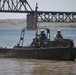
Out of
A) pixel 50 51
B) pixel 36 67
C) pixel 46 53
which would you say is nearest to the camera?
pixel 36 67

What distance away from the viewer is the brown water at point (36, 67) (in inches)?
647

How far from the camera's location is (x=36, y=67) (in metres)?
18.3

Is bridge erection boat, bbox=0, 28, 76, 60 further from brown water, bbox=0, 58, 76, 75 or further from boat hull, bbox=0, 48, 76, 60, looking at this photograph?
brown water, bbox=0, 58, 76, 75

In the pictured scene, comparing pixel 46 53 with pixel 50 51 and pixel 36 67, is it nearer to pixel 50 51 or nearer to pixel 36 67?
pixel 50 51

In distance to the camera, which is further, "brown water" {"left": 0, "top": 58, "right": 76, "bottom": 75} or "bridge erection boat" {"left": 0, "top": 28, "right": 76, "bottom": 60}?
"bridge erection boat" {"left": 0, "top": 28, "right": 76, "bottom": 60}

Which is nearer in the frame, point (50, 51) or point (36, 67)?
point (36, 67)

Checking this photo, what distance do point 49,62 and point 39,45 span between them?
1827mm

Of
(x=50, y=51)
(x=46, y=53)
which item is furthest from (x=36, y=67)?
(x=46, y=53)

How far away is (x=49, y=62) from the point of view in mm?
20500

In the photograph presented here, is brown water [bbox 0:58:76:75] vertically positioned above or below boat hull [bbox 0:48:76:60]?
below

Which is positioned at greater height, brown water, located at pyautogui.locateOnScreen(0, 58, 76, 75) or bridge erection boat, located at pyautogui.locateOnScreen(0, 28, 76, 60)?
bridge erection boat, located at pyautogui.locateOnScreen(0, 28, 76, 60)

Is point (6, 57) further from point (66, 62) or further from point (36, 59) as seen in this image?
point (66, 62)

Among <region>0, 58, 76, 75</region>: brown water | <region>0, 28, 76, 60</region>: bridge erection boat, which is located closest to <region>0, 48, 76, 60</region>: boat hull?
<region>0, 28, 76, 60</region>: bridge erection boat

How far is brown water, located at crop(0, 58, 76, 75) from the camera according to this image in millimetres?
16438
